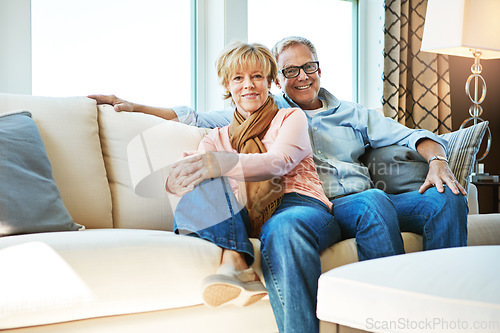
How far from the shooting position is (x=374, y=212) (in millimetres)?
1468

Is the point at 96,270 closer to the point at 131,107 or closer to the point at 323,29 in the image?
the point at 131,107

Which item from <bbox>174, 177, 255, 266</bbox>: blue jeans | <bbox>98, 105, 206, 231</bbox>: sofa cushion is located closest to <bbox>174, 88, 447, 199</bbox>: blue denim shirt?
<bbox>98, 105, 206, 231</bbox>: sofa cushion

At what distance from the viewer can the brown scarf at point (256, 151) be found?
59.3 inches

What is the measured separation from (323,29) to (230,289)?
2.64 meters

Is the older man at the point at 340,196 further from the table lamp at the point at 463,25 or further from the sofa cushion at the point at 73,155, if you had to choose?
the table lamp at the point at 463,25

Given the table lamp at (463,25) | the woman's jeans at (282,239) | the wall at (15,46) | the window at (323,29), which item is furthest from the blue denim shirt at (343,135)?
the window at (323,29)

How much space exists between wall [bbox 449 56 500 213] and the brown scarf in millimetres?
2191

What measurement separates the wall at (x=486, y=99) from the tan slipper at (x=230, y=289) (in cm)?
271

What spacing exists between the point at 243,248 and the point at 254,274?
8cm

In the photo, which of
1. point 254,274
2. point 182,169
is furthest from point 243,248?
point 182,169

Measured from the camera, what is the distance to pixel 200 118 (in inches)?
81.0

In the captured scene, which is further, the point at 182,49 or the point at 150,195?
the point at 182,49

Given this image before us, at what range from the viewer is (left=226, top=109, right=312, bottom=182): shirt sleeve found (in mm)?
1490

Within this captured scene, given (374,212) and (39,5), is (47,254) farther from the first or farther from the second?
(39,5)
